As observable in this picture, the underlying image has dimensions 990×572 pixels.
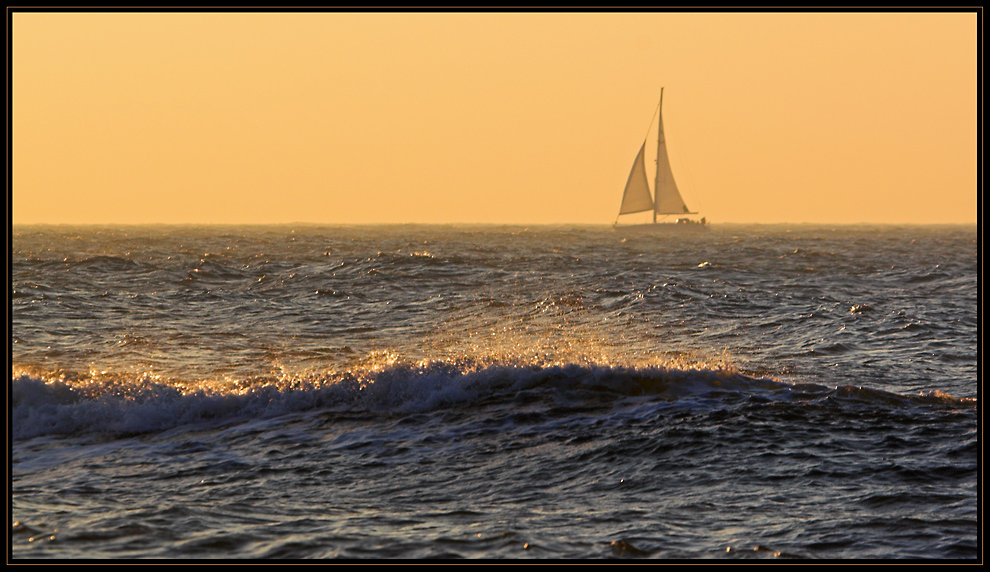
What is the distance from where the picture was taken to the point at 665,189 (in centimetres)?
11444

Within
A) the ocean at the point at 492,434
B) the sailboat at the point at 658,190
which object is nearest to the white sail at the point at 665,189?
the sailboat at the point at 658,190

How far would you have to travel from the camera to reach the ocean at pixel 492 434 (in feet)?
28.8

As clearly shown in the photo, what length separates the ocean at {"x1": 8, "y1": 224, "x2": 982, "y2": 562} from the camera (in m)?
8.78

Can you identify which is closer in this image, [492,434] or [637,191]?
[492,434]

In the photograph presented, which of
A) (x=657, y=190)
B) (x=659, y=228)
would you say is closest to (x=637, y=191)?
(x=657, y=190)

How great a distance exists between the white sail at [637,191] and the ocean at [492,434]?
8386 centimetres

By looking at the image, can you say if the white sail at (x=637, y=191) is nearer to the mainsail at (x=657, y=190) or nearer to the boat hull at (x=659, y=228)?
the mainsail at (x=657, y=190)

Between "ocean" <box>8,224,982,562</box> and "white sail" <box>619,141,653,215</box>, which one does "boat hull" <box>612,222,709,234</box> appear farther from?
"ocean" <box>8,224,982,562</box>

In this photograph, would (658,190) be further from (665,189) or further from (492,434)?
(492,434)

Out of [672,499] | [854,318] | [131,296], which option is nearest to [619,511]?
[672,499]

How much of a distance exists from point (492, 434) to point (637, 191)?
102 meters

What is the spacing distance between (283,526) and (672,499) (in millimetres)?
4016

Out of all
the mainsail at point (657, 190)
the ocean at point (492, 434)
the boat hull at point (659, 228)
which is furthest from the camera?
the boat hull at point (659, 228)
